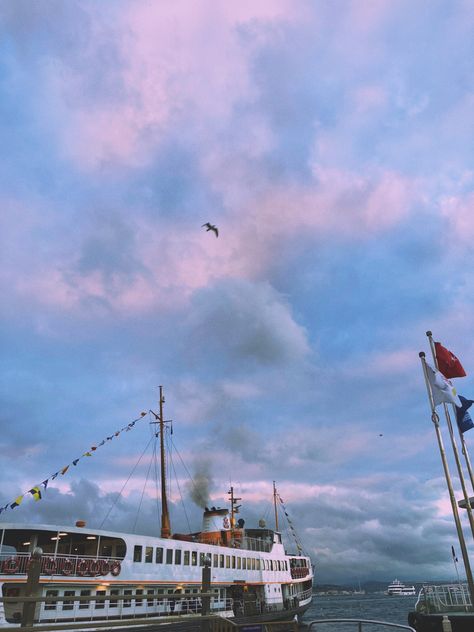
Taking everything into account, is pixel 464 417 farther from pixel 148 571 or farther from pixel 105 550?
pixel 105 550

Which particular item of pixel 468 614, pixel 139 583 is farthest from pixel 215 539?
pixel 468 614

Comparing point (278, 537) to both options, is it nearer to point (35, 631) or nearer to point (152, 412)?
point (152, 412)

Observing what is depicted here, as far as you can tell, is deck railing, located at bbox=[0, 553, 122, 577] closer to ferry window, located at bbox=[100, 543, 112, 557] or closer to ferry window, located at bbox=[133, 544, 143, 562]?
ferry window, located at bbox=[133, 544, 143, 562]

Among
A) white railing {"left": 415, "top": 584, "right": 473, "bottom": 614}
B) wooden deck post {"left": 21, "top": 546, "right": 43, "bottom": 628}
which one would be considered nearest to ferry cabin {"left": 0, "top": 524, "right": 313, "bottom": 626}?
wooden deck post {"left": 21, "top": 546, "right": 43, "bottom": 628}

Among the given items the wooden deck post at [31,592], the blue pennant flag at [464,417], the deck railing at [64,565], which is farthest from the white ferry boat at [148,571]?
the blue pennant flag at [464,417]

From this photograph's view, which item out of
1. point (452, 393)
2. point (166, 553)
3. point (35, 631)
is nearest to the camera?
point (35, 631)

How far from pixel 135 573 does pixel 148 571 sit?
3.69 feet

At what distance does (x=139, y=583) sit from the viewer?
27406mm

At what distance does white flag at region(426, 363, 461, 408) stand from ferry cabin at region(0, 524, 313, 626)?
13831mm

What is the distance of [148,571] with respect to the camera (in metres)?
28.2

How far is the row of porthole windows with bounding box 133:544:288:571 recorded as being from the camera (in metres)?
28.6

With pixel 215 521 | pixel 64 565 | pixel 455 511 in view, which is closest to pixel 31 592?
pixel 64 565

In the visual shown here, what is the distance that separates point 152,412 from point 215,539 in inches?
482

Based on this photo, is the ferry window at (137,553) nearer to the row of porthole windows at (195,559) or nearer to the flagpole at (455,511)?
the row of porthole windows at (195,559)
